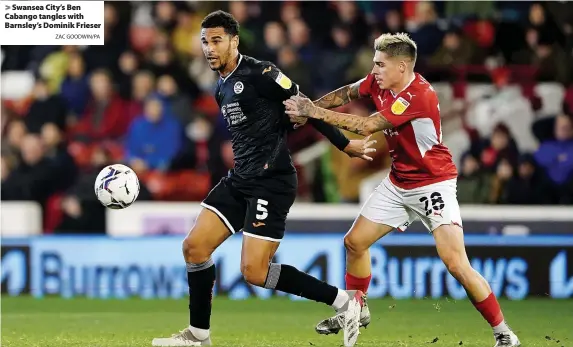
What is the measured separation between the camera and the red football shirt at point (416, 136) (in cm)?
749

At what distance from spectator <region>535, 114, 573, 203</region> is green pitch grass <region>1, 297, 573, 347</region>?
203 cm

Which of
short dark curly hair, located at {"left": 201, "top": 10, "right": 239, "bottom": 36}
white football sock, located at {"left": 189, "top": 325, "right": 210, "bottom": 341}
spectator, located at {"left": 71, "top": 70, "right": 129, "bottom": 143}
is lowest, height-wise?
white football sock, located at {"left": 189, "top": 325, "right": 210, "bottom": 341}

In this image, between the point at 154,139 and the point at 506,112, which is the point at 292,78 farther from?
the point at 506,112

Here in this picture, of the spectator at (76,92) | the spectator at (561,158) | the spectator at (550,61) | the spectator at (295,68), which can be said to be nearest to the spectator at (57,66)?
the spectator at (76,92)

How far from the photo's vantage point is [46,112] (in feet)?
45.3

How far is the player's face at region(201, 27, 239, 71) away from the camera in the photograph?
7430 mm

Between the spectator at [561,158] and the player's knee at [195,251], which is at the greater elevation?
the spectator at [561,158]

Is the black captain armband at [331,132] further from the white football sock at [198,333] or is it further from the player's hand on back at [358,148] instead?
the white football sock at [198,333]

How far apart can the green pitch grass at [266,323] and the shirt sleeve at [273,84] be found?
5.72 feet

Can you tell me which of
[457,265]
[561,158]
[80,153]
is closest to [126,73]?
[80,153]

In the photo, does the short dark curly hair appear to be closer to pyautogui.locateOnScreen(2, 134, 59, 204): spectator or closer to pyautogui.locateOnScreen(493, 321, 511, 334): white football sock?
pyautogui.locateOnScreen(493, 321, 511, 334): white football sock

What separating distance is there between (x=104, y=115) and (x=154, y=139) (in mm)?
774

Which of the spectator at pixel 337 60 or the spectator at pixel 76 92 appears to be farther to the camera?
the spectator at pixel 76 92

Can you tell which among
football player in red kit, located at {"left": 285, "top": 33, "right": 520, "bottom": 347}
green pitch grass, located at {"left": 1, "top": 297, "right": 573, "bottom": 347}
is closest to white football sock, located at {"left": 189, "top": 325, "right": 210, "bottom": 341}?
green pitch grass, located at {"left": 1, "top": 297, "right": 573, "bottom": 347}
